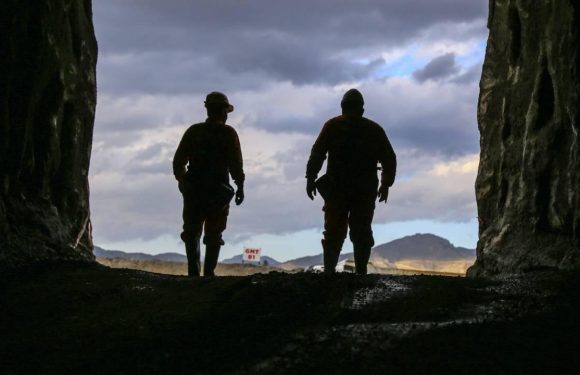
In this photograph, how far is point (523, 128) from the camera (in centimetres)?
1027

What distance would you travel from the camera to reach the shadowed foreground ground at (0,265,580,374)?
5371 mm

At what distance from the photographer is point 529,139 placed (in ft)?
32.0

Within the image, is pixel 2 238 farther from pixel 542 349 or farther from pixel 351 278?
pixel 542 349

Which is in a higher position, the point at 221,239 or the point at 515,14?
the point at 515,14

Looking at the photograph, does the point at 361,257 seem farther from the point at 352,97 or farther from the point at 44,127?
the point at 44,127

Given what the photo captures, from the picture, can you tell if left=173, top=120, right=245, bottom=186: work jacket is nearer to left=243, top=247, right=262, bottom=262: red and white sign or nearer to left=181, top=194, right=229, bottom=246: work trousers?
left=181, top=194, right=229, bottom=246: work trousers

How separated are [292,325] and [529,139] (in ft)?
15.3

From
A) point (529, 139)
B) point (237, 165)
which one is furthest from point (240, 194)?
point (529, 139)

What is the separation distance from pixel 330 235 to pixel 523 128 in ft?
8.17

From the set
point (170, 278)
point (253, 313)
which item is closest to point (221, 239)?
point (170, 278)

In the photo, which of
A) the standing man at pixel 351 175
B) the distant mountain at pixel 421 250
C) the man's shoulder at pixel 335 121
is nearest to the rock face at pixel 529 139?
the standing man at pixel 351 175

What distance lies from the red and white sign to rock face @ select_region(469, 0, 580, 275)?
41551mm

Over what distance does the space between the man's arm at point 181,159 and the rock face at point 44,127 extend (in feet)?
4.06

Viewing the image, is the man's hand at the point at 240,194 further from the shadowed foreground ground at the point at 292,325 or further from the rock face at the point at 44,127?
the shadowed foreground ground at the point at 292,325
